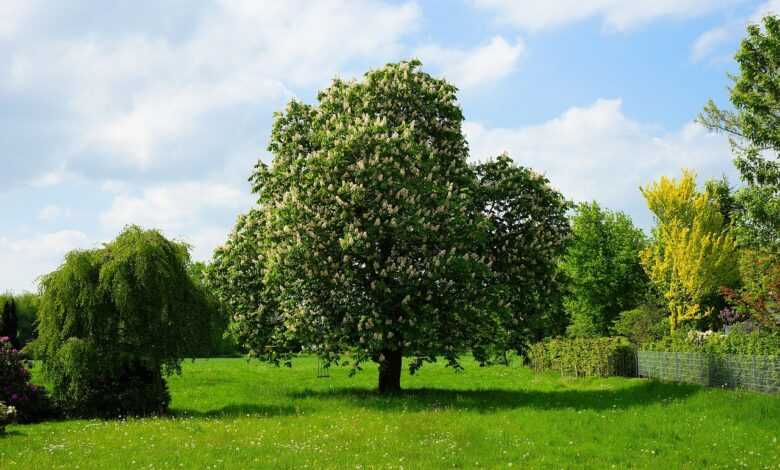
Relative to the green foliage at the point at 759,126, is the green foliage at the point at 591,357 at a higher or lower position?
lower

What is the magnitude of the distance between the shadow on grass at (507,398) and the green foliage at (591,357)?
883 centimetres

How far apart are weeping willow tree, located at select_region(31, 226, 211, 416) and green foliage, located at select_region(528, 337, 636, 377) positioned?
20660mm

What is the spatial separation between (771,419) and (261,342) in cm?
2035

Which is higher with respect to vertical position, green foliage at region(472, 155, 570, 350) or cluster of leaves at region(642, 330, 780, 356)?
green foliage at region(472, 155, 570, 350)

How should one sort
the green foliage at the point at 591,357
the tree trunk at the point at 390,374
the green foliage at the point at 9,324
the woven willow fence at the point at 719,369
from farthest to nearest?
the green foliage at the point at 9,324 < the green foliage at the point at 591,357 < the tree trunk at the point at 390,374 < the woven willow fence at the point at 719,369

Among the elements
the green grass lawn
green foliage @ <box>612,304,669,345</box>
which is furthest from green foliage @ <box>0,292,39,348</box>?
the green grass lawn

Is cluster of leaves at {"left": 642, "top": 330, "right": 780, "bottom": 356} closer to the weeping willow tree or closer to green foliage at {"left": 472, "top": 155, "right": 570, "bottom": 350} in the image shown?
green foliage at {"left": 472, "top": 155, "right": 570, "bottom": 350}

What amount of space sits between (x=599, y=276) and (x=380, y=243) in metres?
53.5

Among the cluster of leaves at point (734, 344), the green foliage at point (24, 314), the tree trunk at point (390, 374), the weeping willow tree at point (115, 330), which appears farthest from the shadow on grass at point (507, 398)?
the green foliage at point (24, 314)

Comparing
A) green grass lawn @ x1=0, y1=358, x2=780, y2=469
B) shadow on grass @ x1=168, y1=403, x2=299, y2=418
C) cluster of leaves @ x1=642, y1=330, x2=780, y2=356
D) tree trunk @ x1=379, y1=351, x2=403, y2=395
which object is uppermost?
cluster of leaves @ x1=642, y1=330, x2=780, y2=356

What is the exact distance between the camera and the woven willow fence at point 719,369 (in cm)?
2448

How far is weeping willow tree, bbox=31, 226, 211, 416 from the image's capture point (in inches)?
978

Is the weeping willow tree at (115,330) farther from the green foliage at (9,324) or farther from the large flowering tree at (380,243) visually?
the green foliage at (9,324)

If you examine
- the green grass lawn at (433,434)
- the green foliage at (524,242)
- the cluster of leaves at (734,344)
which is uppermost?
the green foliage at (524,242)
